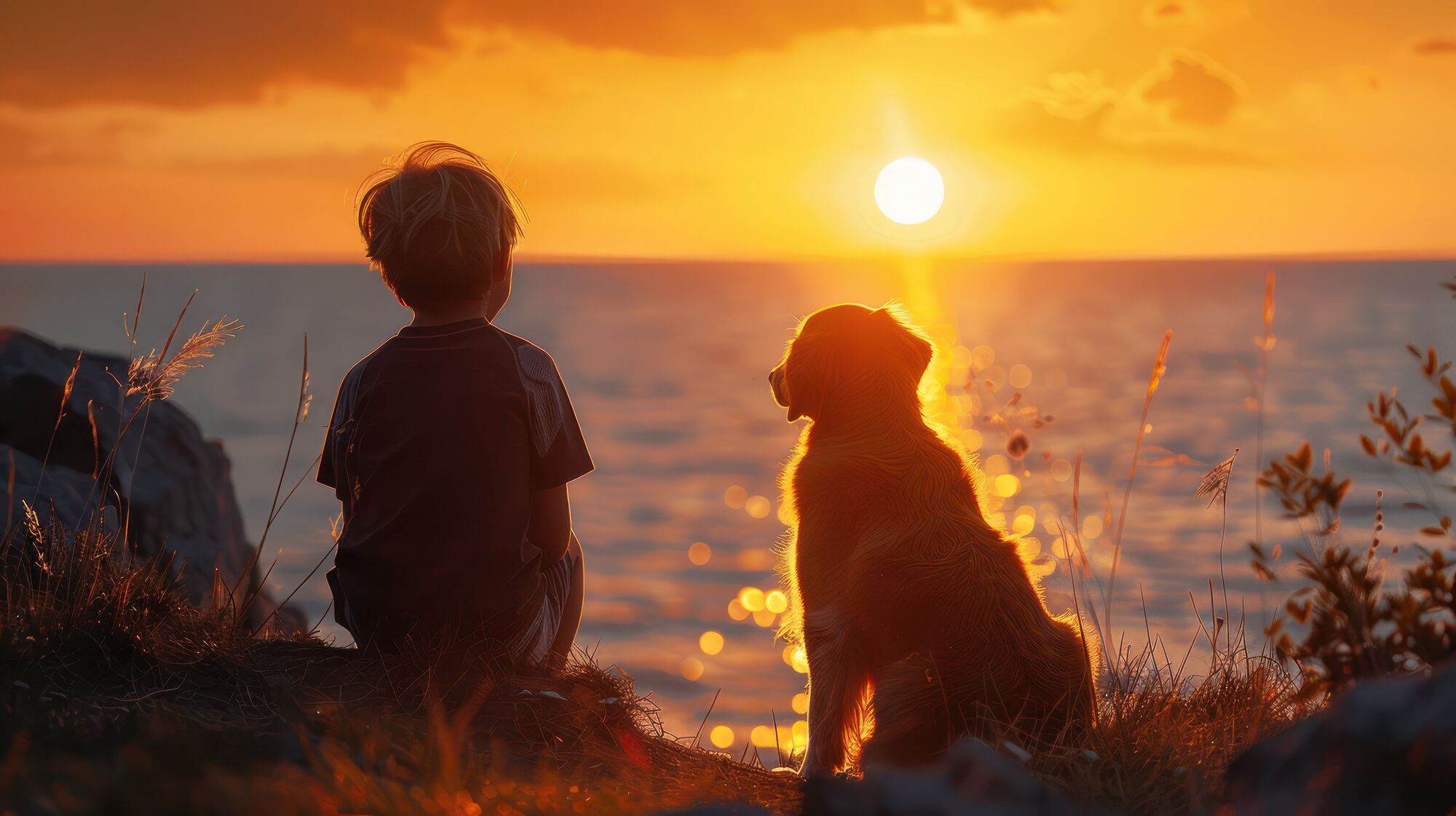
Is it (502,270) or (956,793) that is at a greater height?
(502,270)

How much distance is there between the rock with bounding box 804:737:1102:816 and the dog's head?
1.64m

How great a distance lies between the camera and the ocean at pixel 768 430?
9742 millimetres

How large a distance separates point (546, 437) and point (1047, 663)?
69.5 inches

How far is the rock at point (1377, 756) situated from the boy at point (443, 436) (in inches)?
94.8

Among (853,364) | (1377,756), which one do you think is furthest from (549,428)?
(1377,756)

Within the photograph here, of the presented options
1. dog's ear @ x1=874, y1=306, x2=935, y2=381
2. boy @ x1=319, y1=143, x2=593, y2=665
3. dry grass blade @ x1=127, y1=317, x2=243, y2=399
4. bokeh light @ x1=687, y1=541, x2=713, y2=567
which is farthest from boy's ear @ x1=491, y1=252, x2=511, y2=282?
bokeh light @ x1=687, y1=541, x2=713, y2=567

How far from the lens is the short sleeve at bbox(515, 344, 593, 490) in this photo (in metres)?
3.84

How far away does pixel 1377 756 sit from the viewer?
81.0 inches

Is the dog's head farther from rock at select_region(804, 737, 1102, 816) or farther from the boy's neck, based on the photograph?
rock at select_region(804, 737, 1102, 816)

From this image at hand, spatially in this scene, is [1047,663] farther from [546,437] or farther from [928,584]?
[546,437]

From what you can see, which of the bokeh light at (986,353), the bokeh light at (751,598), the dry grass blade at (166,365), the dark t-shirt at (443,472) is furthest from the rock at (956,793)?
the bokeh light at (986,353)

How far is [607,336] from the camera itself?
55938 millimetres

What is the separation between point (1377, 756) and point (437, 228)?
2941mm

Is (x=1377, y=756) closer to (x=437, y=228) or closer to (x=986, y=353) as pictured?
(x=437, y=228)
